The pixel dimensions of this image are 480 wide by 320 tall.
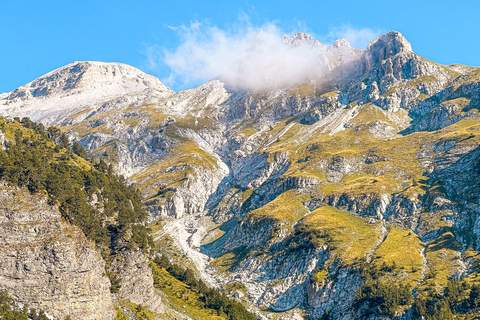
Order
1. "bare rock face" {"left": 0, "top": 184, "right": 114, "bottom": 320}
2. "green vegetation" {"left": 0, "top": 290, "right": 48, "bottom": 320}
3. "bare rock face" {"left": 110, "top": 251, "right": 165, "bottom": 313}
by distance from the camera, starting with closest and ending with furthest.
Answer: "green vegetation" {"left": 0, "top": 290, "right": 48, "bottom": 320}
"bare rock face" {"left": 0, "top": 184, "right": 114, "bottom": 320}
"bare rock face" {"left": 110, "top": 251, "right": 165, "bottom": 313}

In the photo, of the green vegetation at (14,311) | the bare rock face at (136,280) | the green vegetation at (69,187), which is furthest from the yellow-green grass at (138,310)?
the green vegetation at (14,311)

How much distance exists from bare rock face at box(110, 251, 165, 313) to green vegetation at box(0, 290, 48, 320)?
46417mm

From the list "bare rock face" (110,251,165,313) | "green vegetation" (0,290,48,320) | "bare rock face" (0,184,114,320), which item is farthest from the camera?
"bare rock face" (110,251,165,313)

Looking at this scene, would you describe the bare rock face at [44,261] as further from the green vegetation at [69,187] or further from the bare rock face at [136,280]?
the bare rock face at [136,280]

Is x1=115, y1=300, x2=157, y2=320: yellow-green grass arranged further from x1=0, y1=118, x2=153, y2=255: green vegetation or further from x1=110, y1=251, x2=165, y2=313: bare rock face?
x1=0, y1=118, x2=153, y2=255: green vegetation

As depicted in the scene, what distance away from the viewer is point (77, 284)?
414ft

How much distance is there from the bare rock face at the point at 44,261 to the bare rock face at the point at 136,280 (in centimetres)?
3011

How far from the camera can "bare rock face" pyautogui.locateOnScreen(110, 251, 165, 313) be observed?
163250mm

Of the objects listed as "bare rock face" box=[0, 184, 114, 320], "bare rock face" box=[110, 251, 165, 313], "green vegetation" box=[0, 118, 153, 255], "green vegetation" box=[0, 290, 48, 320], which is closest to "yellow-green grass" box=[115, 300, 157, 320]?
"bare rock face" box=[110, 251, 165, 313]

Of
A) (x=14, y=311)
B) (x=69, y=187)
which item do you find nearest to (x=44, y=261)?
(x=14, y=311)

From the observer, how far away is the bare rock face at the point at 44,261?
118 m

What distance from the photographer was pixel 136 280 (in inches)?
6614

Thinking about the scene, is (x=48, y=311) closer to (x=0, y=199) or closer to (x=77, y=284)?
(x=77, y=284)

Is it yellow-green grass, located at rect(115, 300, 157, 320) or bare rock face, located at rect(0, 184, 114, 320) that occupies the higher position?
bare rock face, located at rect(0, 184, 114, 320)
